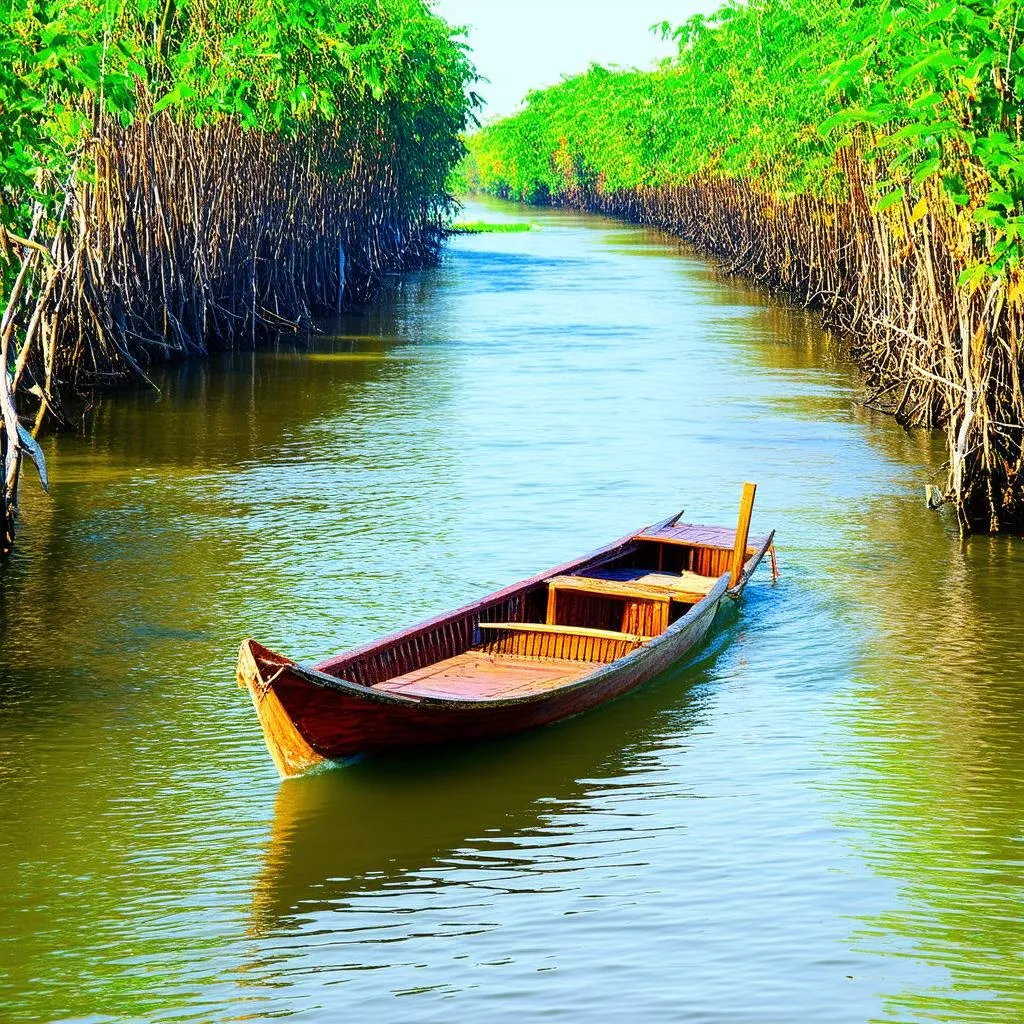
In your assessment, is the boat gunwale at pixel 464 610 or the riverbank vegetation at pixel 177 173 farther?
the riverbank vegetation at pixel 177 173

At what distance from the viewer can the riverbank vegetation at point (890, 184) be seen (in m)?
11.9

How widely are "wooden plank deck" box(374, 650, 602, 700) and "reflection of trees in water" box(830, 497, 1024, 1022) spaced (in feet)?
5.38

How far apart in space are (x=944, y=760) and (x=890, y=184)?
27.6 feet

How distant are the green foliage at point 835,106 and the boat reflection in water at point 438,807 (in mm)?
4846

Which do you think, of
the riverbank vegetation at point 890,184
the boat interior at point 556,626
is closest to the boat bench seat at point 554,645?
the boat interior at point 556,626

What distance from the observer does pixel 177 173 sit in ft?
74.3

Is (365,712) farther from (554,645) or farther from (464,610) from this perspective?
(554,645)

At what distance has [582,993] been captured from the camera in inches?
237

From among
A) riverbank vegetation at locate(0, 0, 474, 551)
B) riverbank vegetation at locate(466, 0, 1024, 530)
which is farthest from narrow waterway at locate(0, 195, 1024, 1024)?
riverbank vegetation at locate(0, 0, 474, 551)

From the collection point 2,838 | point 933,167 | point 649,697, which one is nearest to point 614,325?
Answer: point 933,167

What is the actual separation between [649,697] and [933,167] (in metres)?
4.35

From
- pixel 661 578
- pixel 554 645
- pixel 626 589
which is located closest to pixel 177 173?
pixel 661 578

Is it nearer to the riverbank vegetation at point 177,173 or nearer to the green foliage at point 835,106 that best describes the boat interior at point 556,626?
the green foliage at point 835,106

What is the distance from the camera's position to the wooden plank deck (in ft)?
30.1
